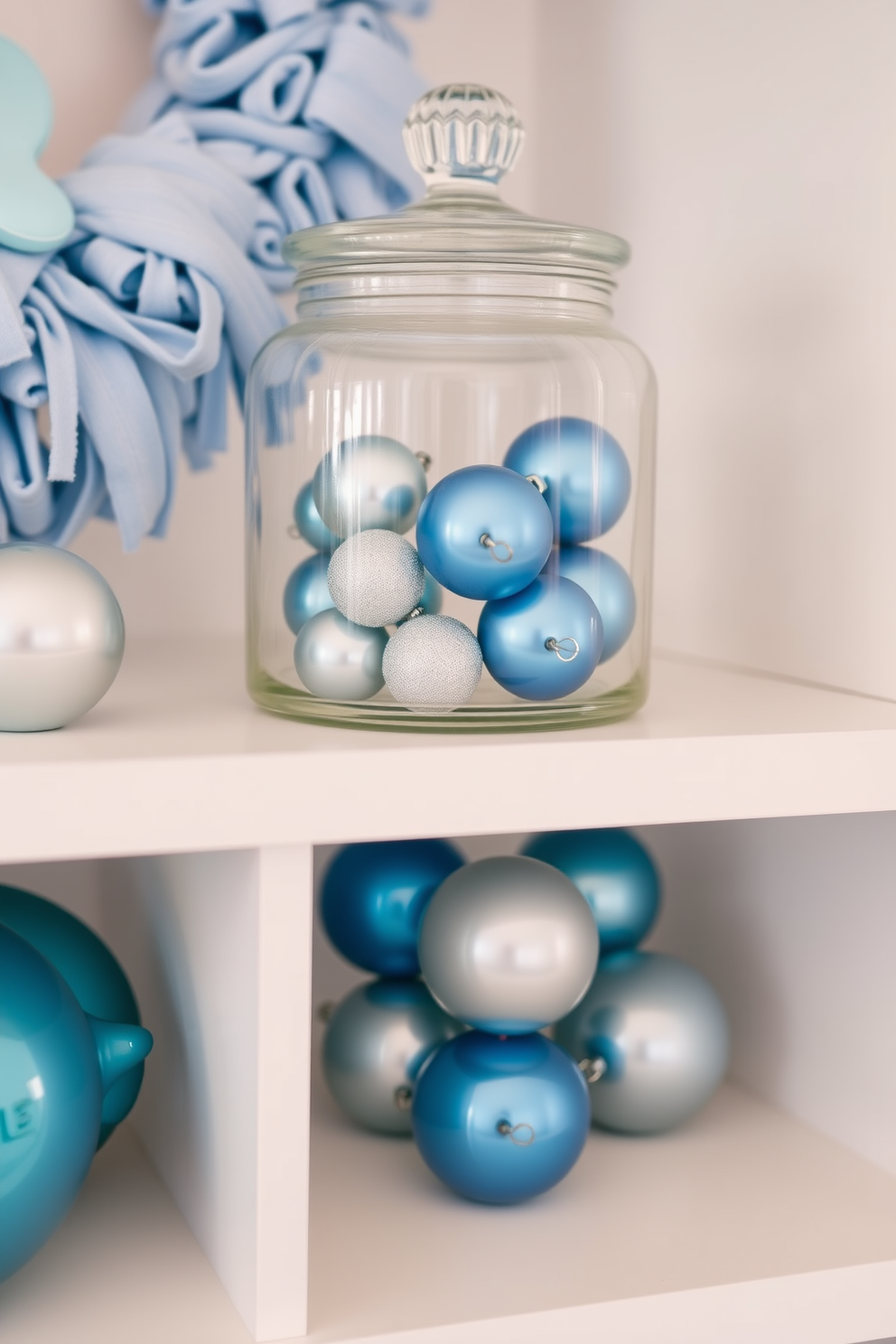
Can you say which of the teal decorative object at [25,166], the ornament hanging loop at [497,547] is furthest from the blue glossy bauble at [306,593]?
the teal decorative object at [25,166]

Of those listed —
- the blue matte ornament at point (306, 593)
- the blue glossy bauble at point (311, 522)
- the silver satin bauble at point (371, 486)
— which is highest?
the silver satin bauble at point (371, 486)

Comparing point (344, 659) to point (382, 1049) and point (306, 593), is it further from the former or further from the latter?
point (382, 1049)

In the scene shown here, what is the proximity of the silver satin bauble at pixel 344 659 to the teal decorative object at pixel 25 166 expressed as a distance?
0.27 meters

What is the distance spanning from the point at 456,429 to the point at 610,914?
0.31 m

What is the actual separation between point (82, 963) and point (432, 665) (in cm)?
26

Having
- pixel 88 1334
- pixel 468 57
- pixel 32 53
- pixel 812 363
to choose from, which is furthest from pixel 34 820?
pixel 468 57

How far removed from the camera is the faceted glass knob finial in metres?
0.69

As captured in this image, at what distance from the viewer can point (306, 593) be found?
28.4 inches

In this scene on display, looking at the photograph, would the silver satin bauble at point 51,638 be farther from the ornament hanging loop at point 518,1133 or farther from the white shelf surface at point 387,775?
the ornament hanging loop at point 518,1133

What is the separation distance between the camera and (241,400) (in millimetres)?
860

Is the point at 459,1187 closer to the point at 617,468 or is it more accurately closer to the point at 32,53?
the point at 617,468

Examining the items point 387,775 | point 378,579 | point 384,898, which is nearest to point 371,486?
point 378,579

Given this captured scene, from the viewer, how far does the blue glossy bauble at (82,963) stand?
72 cm

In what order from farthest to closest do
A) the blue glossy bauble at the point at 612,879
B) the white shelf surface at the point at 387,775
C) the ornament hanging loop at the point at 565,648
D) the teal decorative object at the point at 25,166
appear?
the blue glossy bauble at the point at 612,879
the teal decorative object at the point at 25,166
the ornament hanging loop at the point at 565,648
the white shelf surface at the point at 387,775
